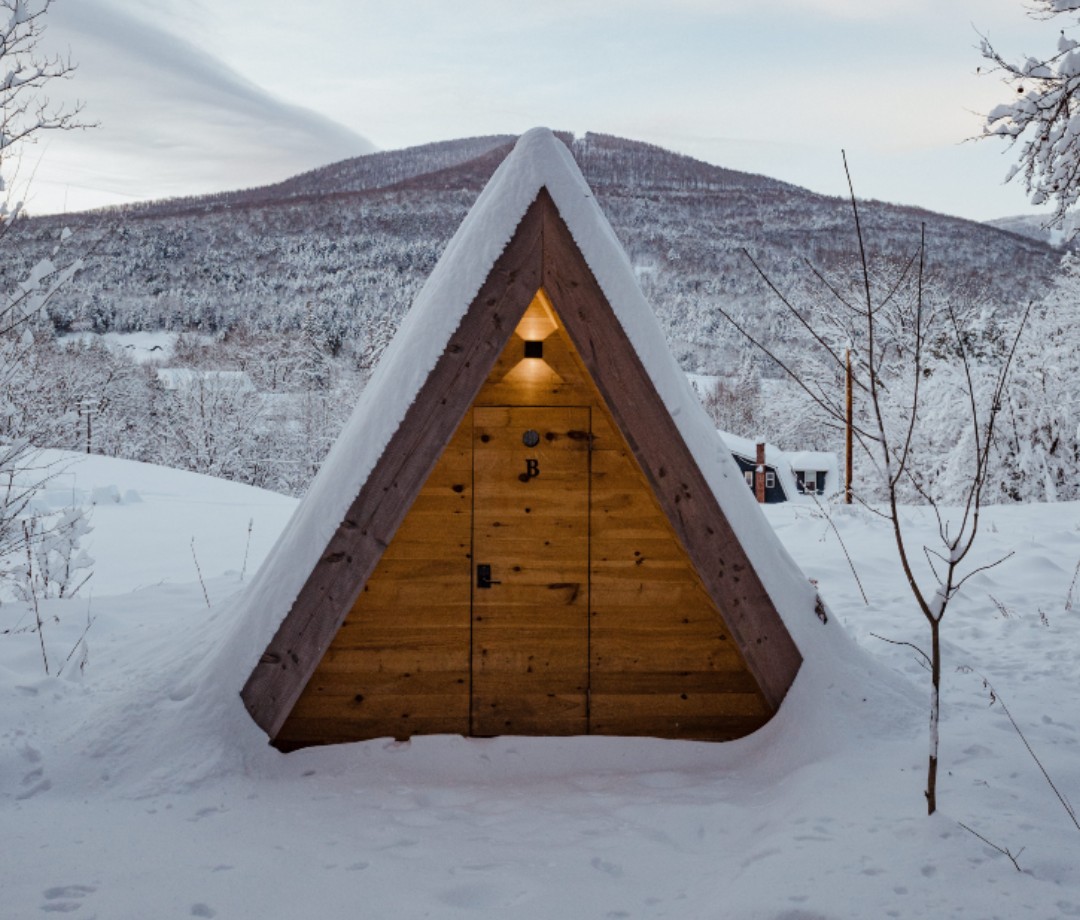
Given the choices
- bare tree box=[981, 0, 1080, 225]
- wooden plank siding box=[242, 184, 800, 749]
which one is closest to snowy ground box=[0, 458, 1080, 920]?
wooden plank siding box=[242, 184, 800, 749]

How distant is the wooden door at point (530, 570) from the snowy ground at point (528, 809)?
0.25m

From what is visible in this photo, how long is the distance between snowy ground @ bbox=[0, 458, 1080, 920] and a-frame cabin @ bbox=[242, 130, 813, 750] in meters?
0.23

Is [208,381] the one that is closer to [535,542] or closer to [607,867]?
[535,542]

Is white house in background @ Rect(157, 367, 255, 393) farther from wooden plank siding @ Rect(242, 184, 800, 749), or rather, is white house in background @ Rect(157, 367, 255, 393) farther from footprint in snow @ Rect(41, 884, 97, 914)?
footprint in snow @ Rect(41, 884, 97, 914)

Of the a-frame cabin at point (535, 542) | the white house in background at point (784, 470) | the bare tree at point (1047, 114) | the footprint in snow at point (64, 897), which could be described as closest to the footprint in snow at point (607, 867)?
the a-frame cabin at point (535, 542)

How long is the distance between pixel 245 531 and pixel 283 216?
77.7 metres

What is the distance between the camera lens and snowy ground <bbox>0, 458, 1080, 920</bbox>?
2607mm

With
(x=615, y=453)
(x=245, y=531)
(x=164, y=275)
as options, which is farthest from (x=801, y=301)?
(x=164, y=275)

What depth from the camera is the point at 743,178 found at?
97.7m

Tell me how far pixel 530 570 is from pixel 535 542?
0.53 feet

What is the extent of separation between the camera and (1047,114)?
5512 millimetres

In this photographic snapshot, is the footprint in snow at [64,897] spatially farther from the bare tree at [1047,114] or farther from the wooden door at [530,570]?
the bare tree at [1047,114]

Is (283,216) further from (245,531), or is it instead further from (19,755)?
(19,755)

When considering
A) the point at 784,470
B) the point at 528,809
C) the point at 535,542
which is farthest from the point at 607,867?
the point at 784,470
